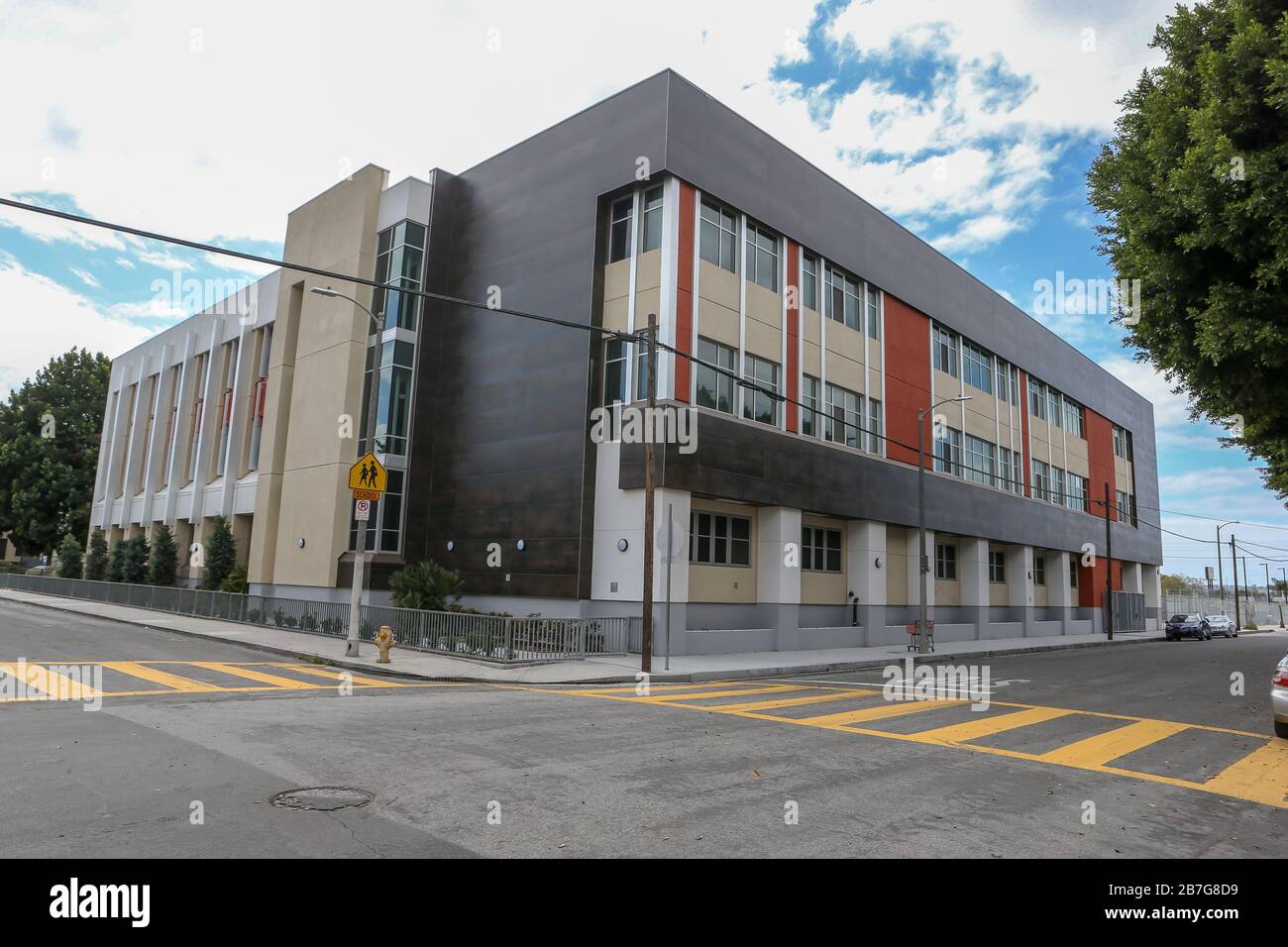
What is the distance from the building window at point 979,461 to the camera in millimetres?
37906

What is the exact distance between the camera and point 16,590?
45156 millimetres

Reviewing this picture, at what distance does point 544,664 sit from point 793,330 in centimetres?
1512

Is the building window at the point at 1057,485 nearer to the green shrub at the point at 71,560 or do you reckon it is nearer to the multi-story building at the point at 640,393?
the multi-story building at the point at 640,393

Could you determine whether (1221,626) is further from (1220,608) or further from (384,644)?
(384,644)

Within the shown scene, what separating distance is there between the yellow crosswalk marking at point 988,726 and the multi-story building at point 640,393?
28.6 ft

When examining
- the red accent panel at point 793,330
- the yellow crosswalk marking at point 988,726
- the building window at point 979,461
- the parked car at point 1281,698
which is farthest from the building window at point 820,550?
the parked car at point 1281,698

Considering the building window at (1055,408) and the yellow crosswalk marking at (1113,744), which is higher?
the building window at (1055,408)

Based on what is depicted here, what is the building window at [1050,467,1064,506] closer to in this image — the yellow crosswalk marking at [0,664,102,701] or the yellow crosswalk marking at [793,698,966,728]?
the yellow crosswalk marking at [793,698,966,728]

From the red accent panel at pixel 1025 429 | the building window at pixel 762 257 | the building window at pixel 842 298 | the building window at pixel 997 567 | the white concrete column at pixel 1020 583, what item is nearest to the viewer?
the building window at pixel 762 257

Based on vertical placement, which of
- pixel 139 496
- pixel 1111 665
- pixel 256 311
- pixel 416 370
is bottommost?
pixel 1111 665

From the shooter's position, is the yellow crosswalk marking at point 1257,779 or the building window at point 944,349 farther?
the building window at point 944,349
